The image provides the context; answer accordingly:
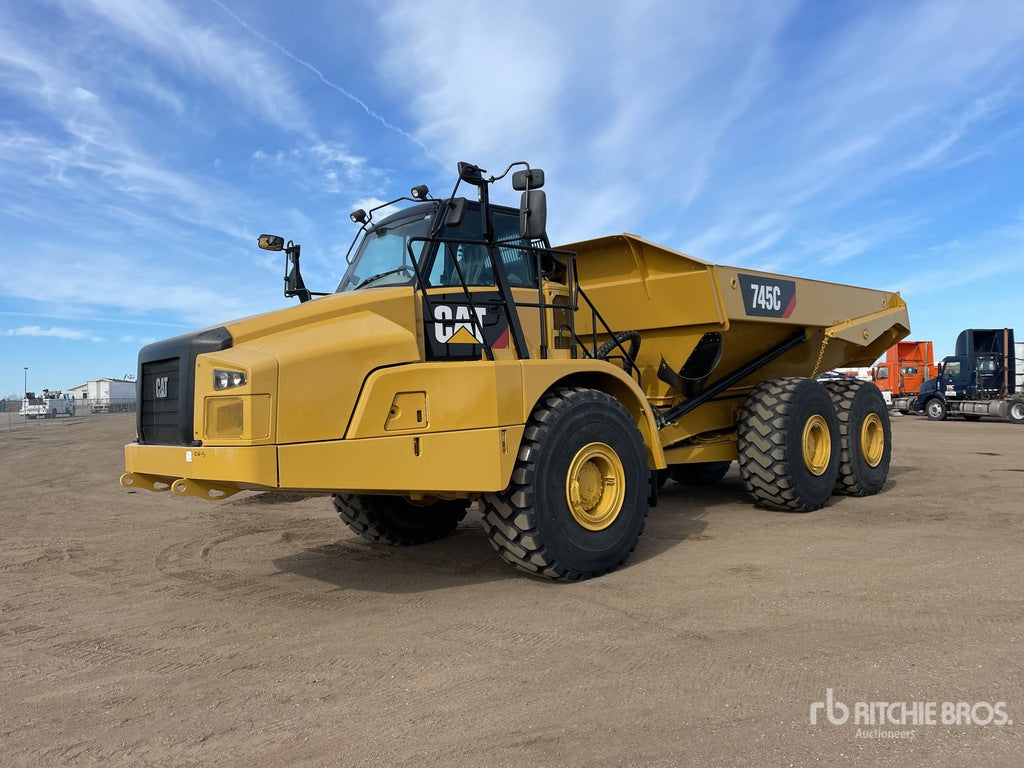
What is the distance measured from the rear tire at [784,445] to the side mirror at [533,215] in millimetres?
3638

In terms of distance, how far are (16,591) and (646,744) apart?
4662 millimetres

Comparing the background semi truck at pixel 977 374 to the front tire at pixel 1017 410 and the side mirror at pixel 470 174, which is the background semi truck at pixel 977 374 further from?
the side mirror at pixel 470 174

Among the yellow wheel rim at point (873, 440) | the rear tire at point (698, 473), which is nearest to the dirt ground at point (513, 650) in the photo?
the yellow wheel rim at point (873, 440)

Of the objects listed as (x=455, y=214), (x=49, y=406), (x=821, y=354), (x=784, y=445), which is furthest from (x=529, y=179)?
(x=49, y=406)

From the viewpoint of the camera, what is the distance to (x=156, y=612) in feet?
14.9

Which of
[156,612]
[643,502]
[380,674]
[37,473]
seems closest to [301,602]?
[156,612]

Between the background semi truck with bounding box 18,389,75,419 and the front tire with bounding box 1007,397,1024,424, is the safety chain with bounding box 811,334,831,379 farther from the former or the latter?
the background semi truck with bounding box 18,389,75,419

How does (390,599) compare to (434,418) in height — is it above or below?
below

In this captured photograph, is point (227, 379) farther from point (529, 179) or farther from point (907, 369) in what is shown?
point (907, 369)

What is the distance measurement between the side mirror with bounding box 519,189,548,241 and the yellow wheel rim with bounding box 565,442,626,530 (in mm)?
1475

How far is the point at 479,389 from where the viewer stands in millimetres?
4488

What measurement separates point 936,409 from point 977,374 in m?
1.77

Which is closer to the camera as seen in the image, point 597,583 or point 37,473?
point 597,583

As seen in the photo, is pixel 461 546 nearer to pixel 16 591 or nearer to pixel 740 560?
pixel 740 560
